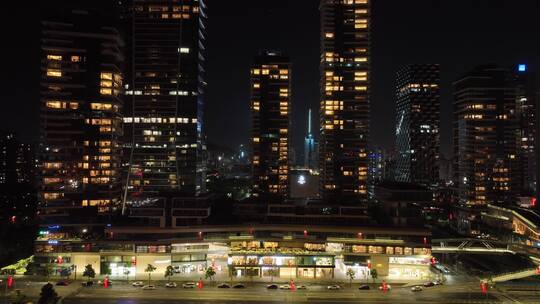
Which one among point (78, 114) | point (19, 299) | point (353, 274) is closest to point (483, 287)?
point (353, 274)

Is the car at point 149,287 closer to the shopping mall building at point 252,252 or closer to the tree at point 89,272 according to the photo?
the shopping mall building at point 252,252

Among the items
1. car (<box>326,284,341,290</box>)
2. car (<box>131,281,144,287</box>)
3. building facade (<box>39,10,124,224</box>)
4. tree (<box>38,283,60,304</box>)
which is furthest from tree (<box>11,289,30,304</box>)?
car (<box>326,284,341,290</box>)

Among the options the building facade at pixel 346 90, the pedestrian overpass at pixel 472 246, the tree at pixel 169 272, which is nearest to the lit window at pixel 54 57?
the tree at pixel 169 272

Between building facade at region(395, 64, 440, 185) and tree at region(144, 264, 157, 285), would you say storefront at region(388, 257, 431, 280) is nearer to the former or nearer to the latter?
tree at region(144, 264, 157, 285)

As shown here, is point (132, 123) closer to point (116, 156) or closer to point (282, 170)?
point (116, 156)

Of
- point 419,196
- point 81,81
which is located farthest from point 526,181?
point 81,81

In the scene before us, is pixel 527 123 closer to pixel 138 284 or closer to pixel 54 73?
pixel 138 284
